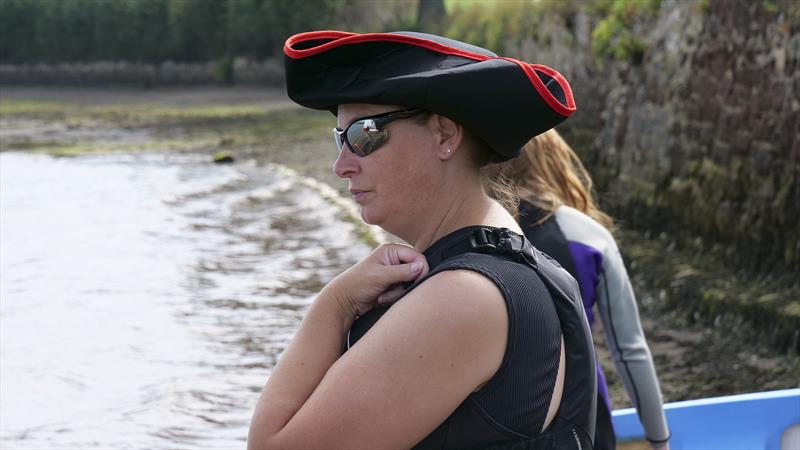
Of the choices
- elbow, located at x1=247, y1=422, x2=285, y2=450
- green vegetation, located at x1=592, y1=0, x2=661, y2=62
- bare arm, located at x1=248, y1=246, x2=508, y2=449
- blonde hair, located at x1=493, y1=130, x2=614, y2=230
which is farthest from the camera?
green vegetation, located at x1=592, y1=0, x2=661, y2=62

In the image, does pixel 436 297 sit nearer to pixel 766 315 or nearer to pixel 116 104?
pixel 766 315

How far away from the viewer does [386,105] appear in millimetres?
1979

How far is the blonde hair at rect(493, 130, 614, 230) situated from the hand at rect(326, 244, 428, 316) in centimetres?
169

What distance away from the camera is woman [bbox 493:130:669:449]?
3.59 metres

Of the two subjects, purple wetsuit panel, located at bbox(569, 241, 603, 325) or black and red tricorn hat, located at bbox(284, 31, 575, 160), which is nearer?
black and red tricorn hat, located at bbox(284, 31, 575, 160)

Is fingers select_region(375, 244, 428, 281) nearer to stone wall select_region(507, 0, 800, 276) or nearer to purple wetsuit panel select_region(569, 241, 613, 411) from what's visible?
purple wetsuit panel select_region(569, 241, 613, 411)

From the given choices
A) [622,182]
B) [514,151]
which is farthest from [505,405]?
[622,182]

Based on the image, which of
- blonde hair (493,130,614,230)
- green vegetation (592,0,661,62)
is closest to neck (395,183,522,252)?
blonde hair (493,130,614,230)

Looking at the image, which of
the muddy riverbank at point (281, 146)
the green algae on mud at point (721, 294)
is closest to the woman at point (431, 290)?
the muddy riverbank at point (281, 146)

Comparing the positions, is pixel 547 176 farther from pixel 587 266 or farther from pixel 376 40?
pixel 376 40

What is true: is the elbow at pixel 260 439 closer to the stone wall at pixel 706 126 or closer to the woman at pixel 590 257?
the woman at pixel 590 257

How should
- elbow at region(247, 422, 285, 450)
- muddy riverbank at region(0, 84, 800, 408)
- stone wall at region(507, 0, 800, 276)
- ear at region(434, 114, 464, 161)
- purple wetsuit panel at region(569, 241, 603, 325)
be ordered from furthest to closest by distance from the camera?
stone wall at region(507, 0, 800, 276) < muddy riverbank at region(0, 84, 800, 408) < purple wetsuit panel at region(569, 241, 603, 325) < ear at region(434, 114, 464, 161) < elbow at region(247, 422, 285, 450)

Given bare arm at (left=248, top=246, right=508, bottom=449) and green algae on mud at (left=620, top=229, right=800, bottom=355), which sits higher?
bare arm at (left=248, top=246, right=508, bottom=449)

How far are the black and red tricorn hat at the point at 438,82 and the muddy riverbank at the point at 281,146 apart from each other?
574 centimetres
